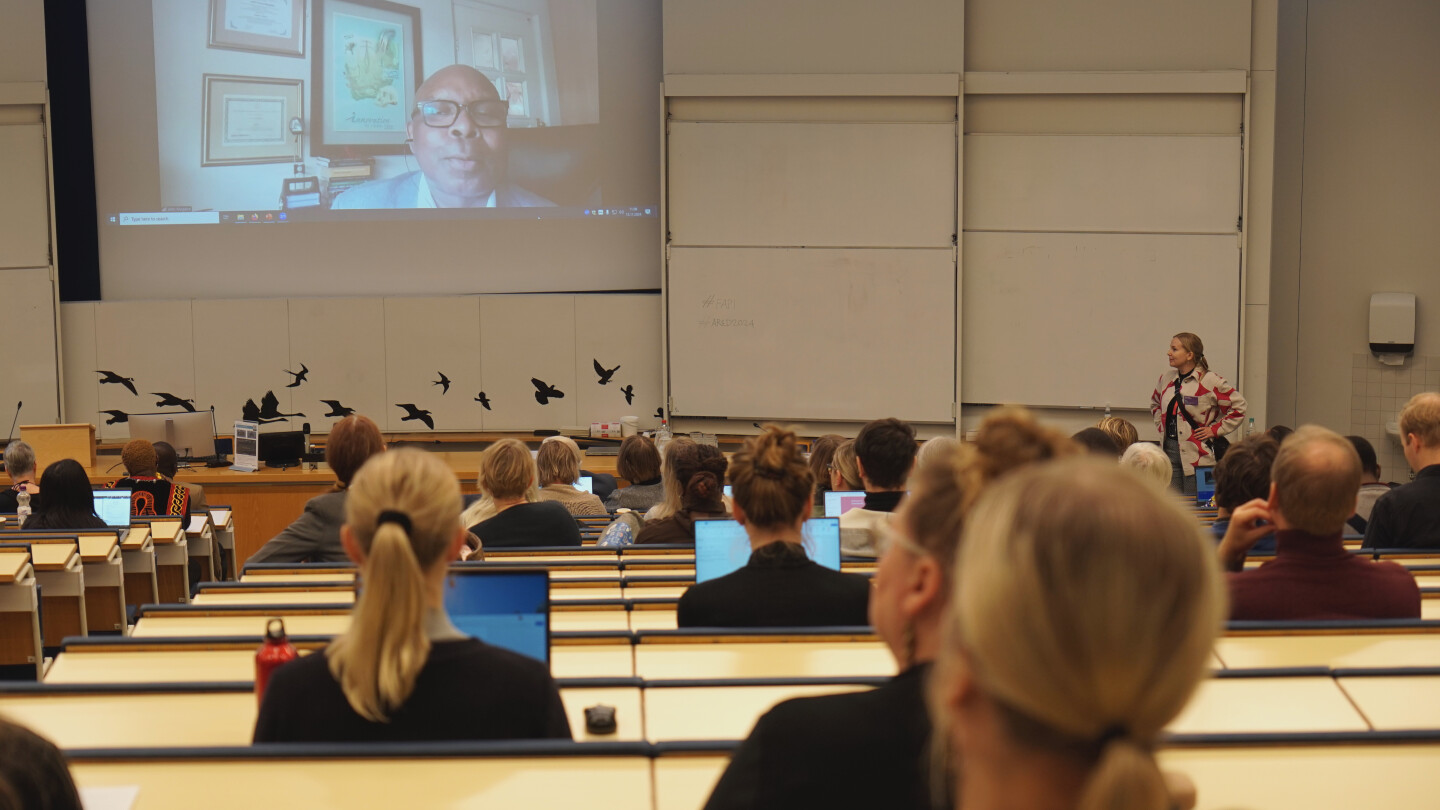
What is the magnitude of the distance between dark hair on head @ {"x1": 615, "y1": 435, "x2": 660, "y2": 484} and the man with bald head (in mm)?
3042

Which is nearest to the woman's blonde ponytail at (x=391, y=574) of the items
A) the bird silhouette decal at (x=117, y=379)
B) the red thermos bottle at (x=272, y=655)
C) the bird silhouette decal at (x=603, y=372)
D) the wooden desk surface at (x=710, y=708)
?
the red thermos bottle at (x=272, y=655)

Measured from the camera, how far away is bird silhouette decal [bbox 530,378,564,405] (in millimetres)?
9648

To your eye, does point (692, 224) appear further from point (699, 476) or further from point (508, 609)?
point (508, 609)

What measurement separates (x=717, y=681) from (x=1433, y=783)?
1084mm

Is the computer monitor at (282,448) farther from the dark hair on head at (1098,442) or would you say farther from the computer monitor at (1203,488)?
the computer monitor at (1203,488)

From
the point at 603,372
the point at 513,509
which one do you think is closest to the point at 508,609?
the point at 513,509

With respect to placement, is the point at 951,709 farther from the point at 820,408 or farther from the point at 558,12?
the point at 558,12

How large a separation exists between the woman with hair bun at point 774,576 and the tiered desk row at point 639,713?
0.64 ft

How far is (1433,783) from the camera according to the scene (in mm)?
1614

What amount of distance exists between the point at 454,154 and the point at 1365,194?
7.01 m

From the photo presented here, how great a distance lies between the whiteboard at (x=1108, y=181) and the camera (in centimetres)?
907

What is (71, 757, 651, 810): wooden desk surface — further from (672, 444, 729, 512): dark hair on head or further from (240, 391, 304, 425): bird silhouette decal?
(240, 391, 304, 425): bird silhouette decal

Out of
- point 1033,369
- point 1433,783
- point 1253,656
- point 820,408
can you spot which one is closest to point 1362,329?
point 1033,369

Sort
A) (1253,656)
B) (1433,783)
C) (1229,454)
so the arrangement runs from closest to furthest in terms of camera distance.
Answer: (1433,783)
(1253,656)
(1229,454)
